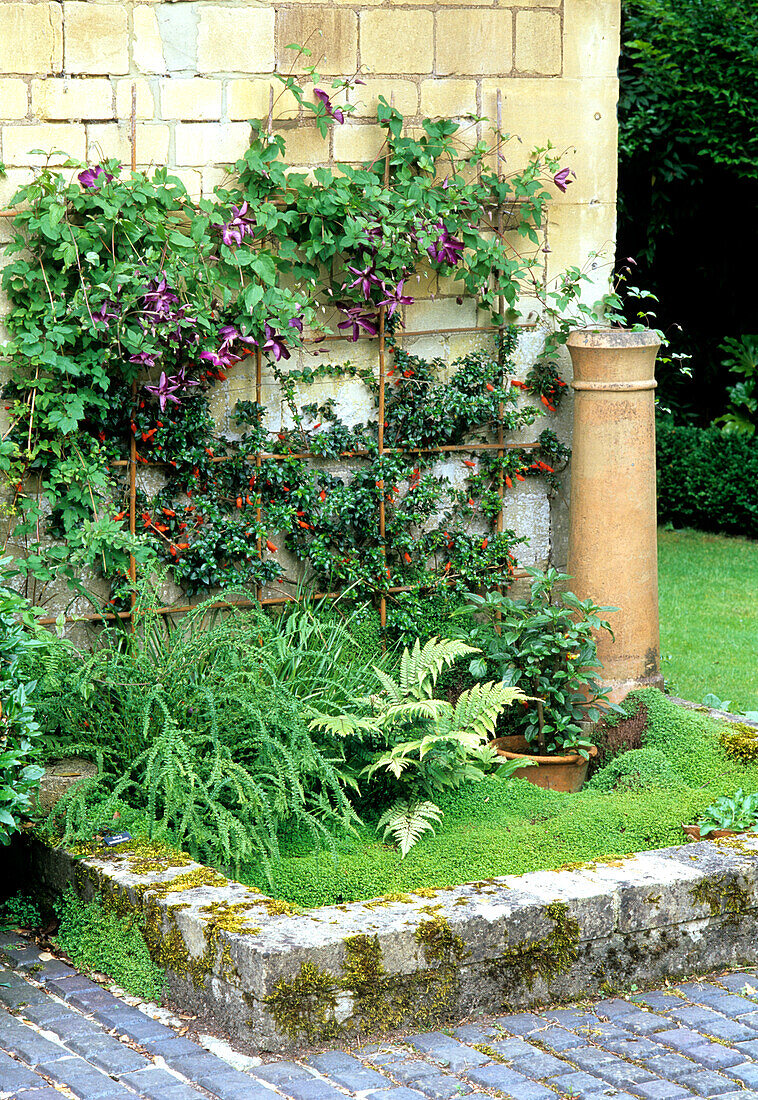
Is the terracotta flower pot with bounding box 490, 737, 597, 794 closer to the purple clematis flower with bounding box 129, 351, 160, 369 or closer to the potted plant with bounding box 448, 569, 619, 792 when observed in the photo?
the potted plant with bounding box 448, 569, 619, 792

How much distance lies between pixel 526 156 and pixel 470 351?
932 mm

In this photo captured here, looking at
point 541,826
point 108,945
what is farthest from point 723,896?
point 108,945

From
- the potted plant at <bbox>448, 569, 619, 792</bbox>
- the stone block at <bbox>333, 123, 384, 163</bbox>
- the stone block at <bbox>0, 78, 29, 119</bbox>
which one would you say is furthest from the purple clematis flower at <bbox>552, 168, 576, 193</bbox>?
the stone block at <bbox>0, 78, 29, 119</bbox>

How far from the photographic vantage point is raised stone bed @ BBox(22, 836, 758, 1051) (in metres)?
3.46

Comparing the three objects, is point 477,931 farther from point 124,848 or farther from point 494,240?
point 494,240

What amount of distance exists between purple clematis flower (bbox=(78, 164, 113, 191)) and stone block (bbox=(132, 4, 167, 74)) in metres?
0.50

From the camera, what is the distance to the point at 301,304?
5.45m

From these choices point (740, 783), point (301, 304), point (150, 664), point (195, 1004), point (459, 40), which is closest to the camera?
point (195, 1004)

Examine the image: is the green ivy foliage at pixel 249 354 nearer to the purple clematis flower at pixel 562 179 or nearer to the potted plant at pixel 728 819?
the purple clematis flower at pixel 562 179

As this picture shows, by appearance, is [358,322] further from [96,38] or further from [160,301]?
[96,38]

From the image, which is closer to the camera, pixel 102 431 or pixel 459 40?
pixel 102 431

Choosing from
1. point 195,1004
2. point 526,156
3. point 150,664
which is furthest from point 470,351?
point 195,1004

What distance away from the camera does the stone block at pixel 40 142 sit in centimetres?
513

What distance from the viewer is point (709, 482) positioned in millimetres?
11984
